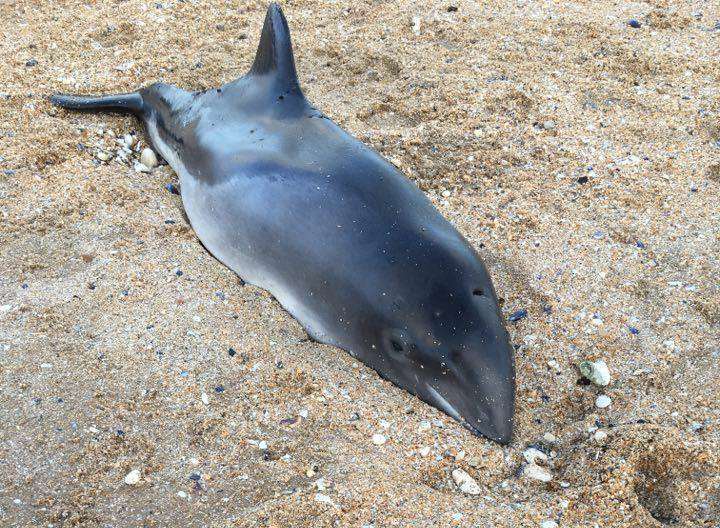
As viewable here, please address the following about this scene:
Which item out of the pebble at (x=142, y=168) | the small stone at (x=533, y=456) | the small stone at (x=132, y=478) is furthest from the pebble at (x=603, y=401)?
the pebble at (x=142, y=168)

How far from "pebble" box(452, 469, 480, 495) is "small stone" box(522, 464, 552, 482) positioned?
22 cm

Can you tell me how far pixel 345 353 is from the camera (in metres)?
3.44

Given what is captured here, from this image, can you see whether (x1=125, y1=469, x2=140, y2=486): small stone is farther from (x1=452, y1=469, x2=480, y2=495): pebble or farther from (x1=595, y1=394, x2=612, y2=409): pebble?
(x1=595, y1=394, x2=612, y2=409): pebble

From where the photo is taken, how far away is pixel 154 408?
305cm

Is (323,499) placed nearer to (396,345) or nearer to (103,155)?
(396,345)

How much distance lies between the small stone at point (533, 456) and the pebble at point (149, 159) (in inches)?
121

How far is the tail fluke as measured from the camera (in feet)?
16.5

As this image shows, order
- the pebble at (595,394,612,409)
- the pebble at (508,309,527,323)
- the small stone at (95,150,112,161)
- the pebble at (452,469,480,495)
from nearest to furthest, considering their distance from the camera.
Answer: the pebble at (452,469,480,495) < the pebble at (595,394,612,409) < the pebble at (508,309,527,323) < the small stone at (95,150,112,161)

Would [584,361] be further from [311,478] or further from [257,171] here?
[257,171]

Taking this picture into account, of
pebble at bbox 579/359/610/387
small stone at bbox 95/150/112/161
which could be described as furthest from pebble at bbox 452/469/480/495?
small stone at bbox 95/150/112/161

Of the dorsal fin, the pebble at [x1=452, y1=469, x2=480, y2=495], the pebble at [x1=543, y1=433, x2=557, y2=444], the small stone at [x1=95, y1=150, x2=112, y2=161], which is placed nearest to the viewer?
the pebble at [x1=452, y1=469, x2=480, y2=495]

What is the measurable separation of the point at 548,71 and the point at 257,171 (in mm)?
2633

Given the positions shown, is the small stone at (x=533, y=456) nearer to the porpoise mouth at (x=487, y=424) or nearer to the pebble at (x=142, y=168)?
the porpoise mouth at (x=487, y=424)

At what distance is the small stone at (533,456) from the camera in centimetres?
295
